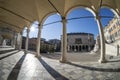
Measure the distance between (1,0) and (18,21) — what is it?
7509mm

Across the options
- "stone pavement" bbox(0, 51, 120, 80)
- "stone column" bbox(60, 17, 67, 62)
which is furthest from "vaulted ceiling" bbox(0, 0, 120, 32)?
"stone pavement" bbox(0, 51, 120, 80)

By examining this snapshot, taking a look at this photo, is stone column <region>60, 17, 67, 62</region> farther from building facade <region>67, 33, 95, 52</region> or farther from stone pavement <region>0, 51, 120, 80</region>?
building facade <region>67, 33, 95, 52</region>

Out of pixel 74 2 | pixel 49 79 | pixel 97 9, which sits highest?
pixel 74 2

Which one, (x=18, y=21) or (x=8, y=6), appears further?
(x=18, y=21)

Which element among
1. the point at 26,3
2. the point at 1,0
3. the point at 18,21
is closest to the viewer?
the point at 1,0

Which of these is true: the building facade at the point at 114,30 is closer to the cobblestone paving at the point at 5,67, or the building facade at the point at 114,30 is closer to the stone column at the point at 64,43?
the stone column at the point at 64,43

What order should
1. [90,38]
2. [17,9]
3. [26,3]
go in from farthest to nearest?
[90,38] → [17,9] → [26,3]

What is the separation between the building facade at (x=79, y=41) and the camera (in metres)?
72.9

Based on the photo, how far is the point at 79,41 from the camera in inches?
2913

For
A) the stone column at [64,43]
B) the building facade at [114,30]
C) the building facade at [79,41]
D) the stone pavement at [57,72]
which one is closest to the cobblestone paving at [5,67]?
the stone pavement at [57,72]

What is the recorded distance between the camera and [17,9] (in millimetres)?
14938

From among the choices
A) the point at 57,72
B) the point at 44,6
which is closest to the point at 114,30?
the point at 44,6

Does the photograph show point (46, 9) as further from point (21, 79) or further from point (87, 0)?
point (21, 79)

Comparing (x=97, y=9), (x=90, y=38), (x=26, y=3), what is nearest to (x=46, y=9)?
(x=26, y=3)
